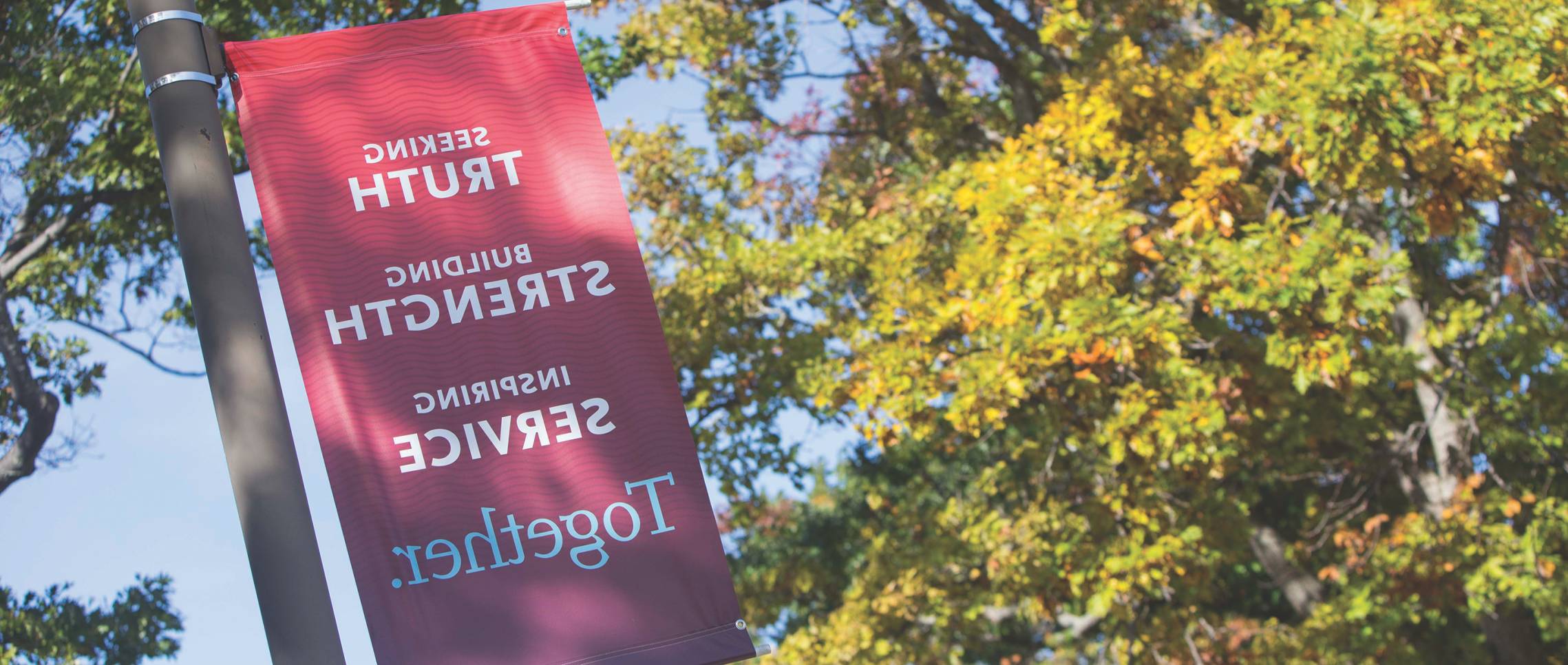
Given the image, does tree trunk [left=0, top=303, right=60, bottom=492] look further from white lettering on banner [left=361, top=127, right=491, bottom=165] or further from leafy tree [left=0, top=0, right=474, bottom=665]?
white lettering on banner [left=361, top=127, right=491, bottom=165]

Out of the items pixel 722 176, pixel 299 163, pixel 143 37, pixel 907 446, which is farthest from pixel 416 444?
pixel 907 446

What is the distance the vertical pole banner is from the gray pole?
0.33m

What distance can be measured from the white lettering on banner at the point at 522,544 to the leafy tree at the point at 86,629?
17.0 ft

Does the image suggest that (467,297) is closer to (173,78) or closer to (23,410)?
(173,78)

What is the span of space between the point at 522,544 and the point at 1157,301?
649 cm

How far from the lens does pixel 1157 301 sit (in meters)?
8.39

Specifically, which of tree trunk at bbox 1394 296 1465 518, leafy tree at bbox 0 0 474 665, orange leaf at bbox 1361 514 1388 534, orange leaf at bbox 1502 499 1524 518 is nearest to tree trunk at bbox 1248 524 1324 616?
orange leaf at bbox 1361 514 1388 534

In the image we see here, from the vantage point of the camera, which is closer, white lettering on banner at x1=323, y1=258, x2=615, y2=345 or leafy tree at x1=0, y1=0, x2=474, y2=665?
white lettering on banner at x1=323, y1=258, x2=615, y2=345

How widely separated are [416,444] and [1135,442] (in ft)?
17.8

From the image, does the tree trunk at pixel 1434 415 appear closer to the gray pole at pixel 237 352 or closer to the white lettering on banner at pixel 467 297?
the white lettering on banner at pixel 467 297

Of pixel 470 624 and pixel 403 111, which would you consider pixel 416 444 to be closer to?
pixel 470 624

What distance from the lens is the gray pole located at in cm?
248

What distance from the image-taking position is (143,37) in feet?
9.27

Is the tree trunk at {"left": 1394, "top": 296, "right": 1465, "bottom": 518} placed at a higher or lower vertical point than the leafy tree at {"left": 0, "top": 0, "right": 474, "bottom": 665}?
lower
